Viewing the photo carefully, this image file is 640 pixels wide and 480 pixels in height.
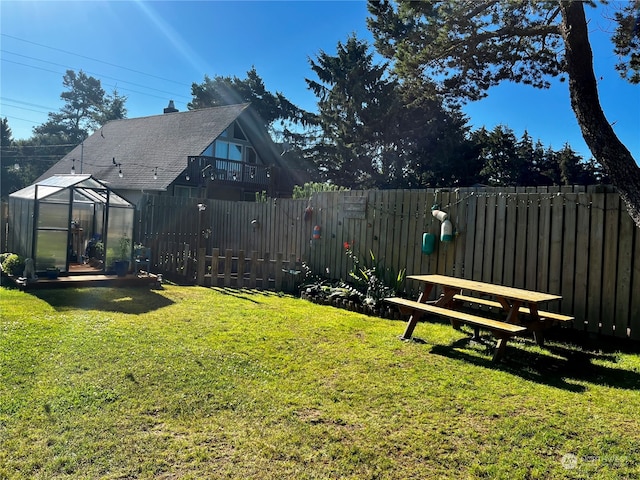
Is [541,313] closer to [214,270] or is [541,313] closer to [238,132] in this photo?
[214,270]

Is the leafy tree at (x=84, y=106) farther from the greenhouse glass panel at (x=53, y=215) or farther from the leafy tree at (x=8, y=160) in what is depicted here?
the greenhouse glass panel at (x=53, y=215)

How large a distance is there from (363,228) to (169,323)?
14.8 ft

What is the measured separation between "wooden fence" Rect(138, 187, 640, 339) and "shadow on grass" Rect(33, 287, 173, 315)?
2126 mm

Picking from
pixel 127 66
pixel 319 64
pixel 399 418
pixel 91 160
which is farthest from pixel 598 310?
pixel 127 66

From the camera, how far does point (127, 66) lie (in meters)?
36.1

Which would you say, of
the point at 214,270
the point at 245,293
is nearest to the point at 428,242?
the point at 245,293

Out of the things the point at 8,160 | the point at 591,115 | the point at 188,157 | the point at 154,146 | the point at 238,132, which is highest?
the point at 238,132

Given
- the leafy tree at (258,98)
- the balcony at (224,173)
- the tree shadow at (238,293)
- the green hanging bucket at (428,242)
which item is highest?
the leafy tree at (258,98)

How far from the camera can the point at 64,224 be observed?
8.85m

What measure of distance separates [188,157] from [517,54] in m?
16.4

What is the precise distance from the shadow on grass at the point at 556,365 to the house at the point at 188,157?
15.7m

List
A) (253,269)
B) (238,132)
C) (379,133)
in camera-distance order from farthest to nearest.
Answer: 1. (379,133)
2. (238,132)
3. (253,269)

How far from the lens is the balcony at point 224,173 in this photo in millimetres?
21156

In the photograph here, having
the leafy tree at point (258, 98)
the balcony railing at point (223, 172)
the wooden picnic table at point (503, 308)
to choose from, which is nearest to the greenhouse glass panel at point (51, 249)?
the wooden picnic table at point (503, 308)
